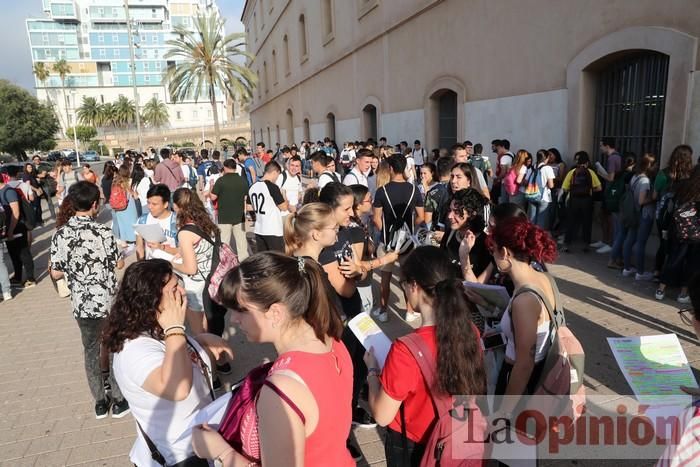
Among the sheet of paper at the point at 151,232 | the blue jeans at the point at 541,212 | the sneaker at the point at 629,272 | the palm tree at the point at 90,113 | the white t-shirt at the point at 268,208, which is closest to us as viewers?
the sheet of paper at the point at 151,232

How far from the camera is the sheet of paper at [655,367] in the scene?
228 cm

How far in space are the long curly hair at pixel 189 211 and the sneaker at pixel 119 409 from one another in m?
1.53

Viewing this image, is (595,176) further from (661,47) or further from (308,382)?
(308,382)

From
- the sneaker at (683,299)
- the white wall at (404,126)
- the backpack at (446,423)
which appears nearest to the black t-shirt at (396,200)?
the sneaker at (683,299)

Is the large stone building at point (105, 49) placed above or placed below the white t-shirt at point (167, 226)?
above

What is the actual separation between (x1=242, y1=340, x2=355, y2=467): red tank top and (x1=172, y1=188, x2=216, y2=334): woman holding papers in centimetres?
245

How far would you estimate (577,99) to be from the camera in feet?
25.8

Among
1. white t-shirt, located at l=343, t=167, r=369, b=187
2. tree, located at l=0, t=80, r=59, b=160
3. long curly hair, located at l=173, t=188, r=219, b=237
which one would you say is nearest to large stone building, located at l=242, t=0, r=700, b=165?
white t-shirt, located at l=343, t=167, r=369, b=187

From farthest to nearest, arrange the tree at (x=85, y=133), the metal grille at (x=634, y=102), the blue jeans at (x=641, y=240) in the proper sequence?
1. the tree at (x=85, y=133)
2. the metal grille at (x=634, y=102)
3. the blue jeans at (x=641, y=240)

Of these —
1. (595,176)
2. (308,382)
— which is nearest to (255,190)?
(308,382)

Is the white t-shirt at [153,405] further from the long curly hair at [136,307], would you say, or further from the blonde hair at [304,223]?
the blonde hair at [304,223]

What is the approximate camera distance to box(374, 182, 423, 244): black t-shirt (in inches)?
201

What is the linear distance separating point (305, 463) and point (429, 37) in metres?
12.5

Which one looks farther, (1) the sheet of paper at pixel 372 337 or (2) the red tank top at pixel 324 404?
(1) the sheet of paper at pixel 372 337
